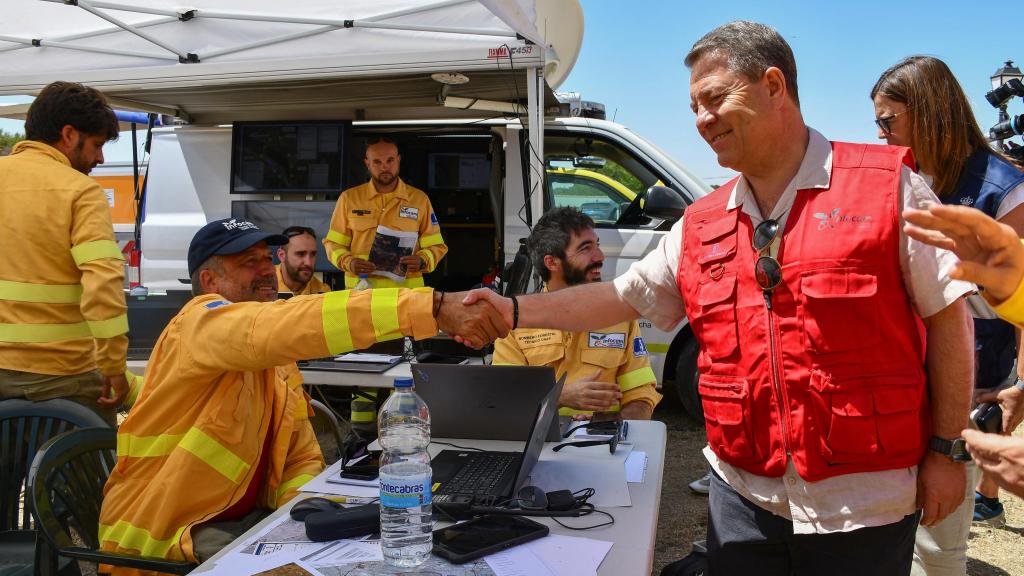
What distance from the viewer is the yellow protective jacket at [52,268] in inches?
122

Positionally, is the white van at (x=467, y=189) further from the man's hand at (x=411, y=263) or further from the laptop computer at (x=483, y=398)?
the laptop computer at (x=483, y=398)

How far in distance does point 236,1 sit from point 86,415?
3.83 m

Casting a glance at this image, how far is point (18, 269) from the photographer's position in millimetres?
3121

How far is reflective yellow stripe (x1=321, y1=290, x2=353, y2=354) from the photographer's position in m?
2.11

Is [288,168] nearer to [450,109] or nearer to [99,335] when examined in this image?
[450,109]

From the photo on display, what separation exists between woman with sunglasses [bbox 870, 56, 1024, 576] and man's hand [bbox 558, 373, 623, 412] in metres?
1.17

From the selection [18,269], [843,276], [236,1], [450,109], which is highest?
[236,1]

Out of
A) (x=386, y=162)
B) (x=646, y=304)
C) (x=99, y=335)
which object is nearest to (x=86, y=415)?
(x=99, y=335)

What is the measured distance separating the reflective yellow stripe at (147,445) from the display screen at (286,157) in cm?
440

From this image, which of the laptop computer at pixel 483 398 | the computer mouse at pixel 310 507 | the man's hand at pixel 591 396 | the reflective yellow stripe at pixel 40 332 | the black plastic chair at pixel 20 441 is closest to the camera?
the computer mouse at pixel 310 507

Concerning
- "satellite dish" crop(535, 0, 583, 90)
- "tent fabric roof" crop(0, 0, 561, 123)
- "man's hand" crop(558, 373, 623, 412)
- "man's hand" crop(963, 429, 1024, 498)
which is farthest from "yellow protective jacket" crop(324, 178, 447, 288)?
"man's hand" crop(963, 429, 1024, 498)

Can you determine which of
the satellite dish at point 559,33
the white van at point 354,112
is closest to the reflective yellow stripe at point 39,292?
the white van at point 354,112

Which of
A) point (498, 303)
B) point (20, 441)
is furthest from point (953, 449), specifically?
point (20, 441)

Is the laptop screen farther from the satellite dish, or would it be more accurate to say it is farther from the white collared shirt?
the satellite dish
